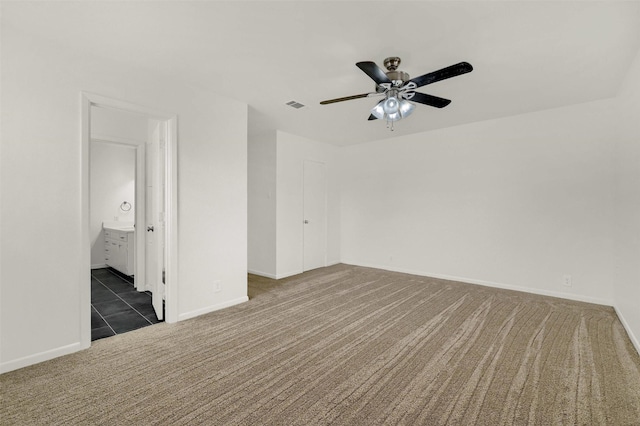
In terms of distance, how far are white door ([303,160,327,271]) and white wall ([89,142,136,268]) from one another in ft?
11.4

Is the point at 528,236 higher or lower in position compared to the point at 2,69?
lower

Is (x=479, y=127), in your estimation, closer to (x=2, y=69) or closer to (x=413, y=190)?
(x=413, y=190)

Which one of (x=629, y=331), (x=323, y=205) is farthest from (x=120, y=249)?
(x=629, y=331)

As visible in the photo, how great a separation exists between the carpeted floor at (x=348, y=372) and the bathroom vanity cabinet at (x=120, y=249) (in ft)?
8.12

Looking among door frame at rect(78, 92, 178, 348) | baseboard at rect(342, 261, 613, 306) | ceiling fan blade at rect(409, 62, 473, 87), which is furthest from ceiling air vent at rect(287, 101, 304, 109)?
baseboard at rect(342, 261, 613, 306)

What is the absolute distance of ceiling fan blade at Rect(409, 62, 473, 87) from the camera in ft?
6.84

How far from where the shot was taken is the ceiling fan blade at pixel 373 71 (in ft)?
6.91

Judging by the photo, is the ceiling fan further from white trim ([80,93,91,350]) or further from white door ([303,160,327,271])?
white door ([303,160,327,271])

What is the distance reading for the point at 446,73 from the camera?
7.32ft

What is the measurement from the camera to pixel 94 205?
5.88m

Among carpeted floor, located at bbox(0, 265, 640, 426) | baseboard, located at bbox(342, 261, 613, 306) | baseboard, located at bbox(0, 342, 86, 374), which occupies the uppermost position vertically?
baseboard, located at bbox(342, 261, 613, 306)

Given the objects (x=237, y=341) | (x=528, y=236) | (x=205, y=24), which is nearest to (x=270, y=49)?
(x=205, y=24)

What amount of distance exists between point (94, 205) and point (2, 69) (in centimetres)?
441

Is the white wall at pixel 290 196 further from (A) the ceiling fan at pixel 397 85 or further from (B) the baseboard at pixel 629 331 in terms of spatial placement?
(B) the baseboard at pixel 629 331
